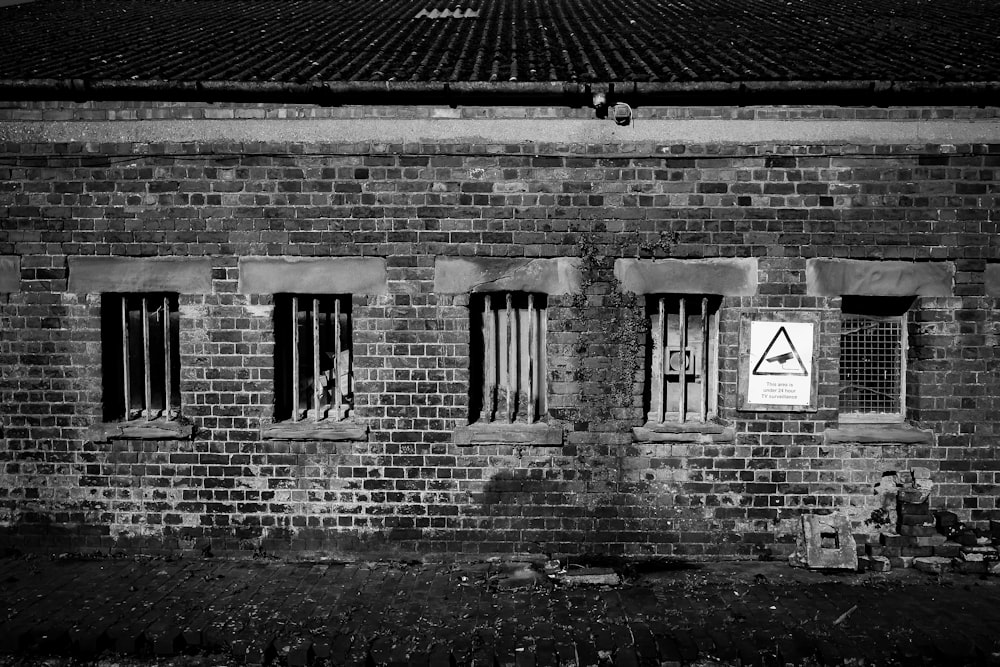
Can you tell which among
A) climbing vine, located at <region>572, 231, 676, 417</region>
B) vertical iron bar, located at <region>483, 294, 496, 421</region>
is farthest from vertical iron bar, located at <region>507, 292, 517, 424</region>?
climbing vine, located at <region>572, 231, 676, 417</region>

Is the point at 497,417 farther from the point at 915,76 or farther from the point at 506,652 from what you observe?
the point at 915,76

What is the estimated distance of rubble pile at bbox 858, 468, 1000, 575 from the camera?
19.0ft

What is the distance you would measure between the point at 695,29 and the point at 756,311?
13.7 ft

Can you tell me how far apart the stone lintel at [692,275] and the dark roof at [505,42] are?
161cm

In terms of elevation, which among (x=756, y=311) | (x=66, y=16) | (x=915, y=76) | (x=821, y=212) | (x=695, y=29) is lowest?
(x=756, y=311)

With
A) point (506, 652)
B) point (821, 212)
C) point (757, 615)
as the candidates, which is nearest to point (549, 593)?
point (506, 652)

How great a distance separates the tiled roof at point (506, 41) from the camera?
6.12 meters

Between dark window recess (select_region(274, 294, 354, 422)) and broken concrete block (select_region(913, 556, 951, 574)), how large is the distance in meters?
5.45

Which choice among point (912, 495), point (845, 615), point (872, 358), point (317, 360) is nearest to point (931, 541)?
point (912, 495)

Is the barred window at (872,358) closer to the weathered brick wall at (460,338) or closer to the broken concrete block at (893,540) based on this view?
the weathered brick wall at (460,338)

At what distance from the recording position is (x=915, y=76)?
19.1 ft

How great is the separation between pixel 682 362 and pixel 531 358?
1.44m

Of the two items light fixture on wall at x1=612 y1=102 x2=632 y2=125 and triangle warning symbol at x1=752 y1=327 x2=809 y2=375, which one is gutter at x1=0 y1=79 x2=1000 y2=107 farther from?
triangle warning symbol at x1=752 y1=327 x2=809 y2=375

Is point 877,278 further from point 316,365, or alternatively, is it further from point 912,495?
point 316,365
